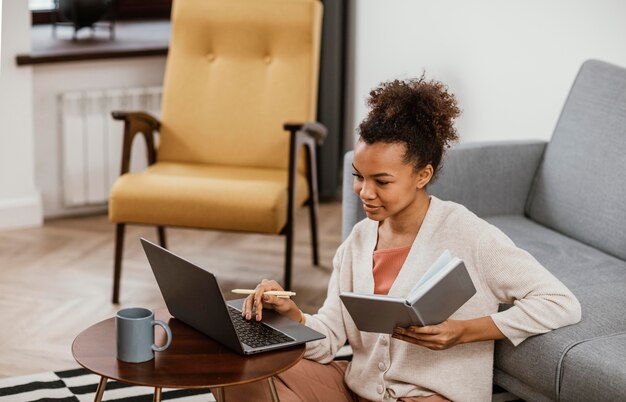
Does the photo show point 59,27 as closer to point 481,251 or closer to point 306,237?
point 306,237

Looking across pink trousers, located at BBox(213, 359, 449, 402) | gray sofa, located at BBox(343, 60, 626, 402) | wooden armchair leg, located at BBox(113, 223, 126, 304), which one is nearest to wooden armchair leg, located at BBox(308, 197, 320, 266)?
wooden armchair leg, located at BBox(113, 223, 126, 304)

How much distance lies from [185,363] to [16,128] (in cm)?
269

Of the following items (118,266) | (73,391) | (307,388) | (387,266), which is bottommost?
(73,391)

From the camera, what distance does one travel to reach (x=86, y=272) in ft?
12.8

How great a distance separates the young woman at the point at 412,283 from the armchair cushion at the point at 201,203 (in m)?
1.22

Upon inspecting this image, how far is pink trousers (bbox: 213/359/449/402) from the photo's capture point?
2.06m

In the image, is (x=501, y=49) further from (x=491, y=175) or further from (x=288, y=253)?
(x=288, y=253)

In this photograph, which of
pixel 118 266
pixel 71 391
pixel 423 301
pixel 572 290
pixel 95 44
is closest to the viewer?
pixel 423 301

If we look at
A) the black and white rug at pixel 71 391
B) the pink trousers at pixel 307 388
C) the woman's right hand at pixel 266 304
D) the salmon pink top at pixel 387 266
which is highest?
the salmon pink top at pixel 387 266

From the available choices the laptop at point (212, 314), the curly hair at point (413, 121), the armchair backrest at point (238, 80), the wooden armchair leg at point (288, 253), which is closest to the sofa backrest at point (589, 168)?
the wooden armchair leg at point (288, 253)

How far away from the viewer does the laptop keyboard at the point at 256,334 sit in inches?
78.1

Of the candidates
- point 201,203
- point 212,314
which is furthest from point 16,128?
point 212,314

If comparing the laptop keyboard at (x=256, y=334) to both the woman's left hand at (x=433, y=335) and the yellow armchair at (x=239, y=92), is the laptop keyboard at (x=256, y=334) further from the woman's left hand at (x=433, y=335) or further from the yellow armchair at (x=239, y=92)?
the yellow armchair at (x=239, y=92)

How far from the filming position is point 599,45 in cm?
341
